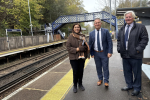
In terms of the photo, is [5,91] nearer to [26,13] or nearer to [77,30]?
[77,30]

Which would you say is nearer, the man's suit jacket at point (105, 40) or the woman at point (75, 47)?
the woman at point (75, 47)

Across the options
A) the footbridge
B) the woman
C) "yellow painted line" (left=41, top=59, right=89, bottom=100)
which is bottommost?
"yellow painted line" (left=41, top=59, right=89, bottom=100)

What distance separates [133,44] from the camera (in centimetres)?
295

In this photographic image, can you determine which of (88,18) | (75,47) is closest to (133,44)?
(75,47)

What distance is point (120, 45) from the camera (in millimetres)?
3223

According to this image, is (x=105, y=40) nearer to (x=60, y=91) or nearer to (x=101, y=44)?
(x=101, y=44)

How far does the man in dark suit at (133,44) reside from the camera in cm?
285

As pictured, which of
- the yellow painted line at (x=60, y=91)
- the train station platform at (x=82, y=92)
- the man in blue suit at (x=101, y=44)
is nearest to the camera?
the train station platform at (x=82, y=92)

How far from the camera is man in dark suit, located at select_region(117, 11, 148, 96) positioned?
9.36ft

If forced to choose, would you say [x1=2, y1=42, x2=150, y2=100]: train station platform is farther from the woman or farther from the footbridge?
the footbridge

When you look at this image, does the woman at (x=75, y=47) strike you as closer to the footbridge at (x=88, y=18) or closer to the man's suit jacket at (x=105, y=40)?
the man's suit jacket at (x=105, y=40)

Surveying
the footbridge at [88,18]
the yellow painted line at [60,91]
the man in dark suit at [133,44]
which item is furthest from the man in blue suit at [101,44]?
the footbridge at [88,18]

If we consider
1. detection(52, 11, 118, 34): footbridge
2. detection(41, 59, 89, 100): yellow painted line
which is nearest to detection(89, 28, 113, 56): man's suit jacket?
detection(41, 59, 89, 100): yellow painted line

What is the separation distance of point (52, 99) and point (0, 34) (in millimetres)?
17682
